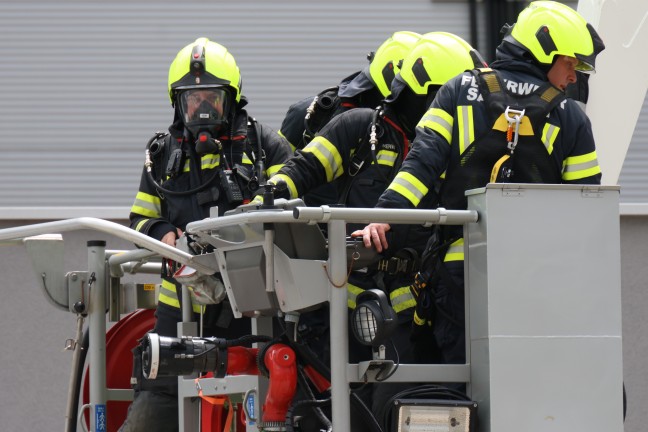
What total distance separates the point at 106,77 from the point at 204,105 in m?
4.85

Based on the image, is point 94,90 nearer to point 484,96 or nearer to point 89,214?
point 89,214

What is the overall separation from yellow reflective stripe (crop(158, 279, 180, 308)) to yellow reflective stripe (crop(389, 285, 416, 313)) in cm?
98

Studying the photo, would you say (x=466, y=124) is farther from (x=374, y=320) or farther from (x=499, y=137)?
(x=374, y=320)

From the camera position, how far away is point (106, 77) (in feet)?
34.9

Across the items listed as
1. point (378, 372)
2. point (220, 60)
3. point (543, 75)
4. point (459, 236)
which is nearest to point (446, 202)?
point (459, 236)

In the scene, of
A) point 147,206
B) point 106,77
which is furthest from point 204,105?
point 106,77

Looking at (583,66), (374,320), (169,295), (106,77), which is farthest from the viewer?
(106,77)

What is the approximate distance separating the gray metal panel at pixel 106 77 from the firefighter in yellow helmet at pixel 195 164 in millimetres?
4421

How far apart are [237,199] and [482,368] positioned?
5.98 feet

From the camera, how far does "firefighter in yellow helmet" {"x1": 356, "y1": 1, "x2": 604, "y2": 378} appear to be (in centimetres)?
481

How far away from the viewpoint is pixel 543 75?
4945 mm

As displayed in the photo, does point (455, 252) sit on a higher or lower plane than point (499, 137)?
lower

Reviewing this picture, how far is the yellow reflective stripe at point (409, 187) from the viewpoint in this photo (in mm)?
4734

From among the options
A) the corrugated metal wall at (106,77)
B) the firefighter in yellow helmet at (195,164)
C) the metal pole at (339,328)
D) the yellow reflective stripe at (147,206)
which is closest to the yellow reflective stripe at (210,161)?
the firefighter in yellow helmet at (195,164)
